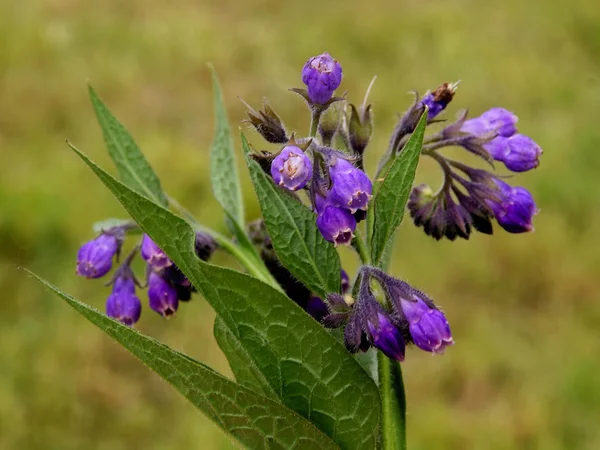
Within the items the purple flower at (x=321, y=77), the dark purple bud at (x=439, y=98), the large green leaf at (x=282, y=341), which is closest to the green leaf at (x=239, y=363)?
the large green leaf at (x=282, y=341)

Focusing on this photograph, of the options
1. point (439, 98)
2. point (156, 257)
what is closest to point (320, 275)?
point (156, 257)

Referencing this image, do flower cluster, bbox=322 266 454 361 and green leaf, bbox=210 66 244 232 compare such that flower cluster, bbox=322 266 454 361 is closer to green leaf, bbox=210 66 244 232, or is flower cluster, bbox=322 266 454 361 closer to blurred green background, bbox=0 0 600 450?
green leaf, bbox=210 66 244 232

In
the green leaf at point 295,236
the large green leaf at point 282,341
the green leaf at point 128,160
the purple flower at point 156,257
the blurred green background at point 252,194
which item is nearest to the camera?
the large green leaf at point 282,341

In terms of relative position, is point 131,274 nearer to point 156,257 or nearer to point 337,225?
point 156,257

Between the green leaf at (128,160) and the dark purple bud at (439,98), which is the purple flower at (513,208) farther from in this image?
the green leaf at (128,160)

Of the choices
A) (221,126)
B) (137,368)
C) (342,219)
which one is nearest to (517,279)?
(137,368)

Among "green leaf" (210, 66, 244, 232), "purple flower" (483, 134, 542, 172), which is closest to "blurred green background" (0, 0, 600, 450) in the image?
"green leaf" (210, 66, 244, 232)

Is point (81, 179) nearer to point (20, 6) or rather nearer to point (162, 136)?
point (162, 136)
